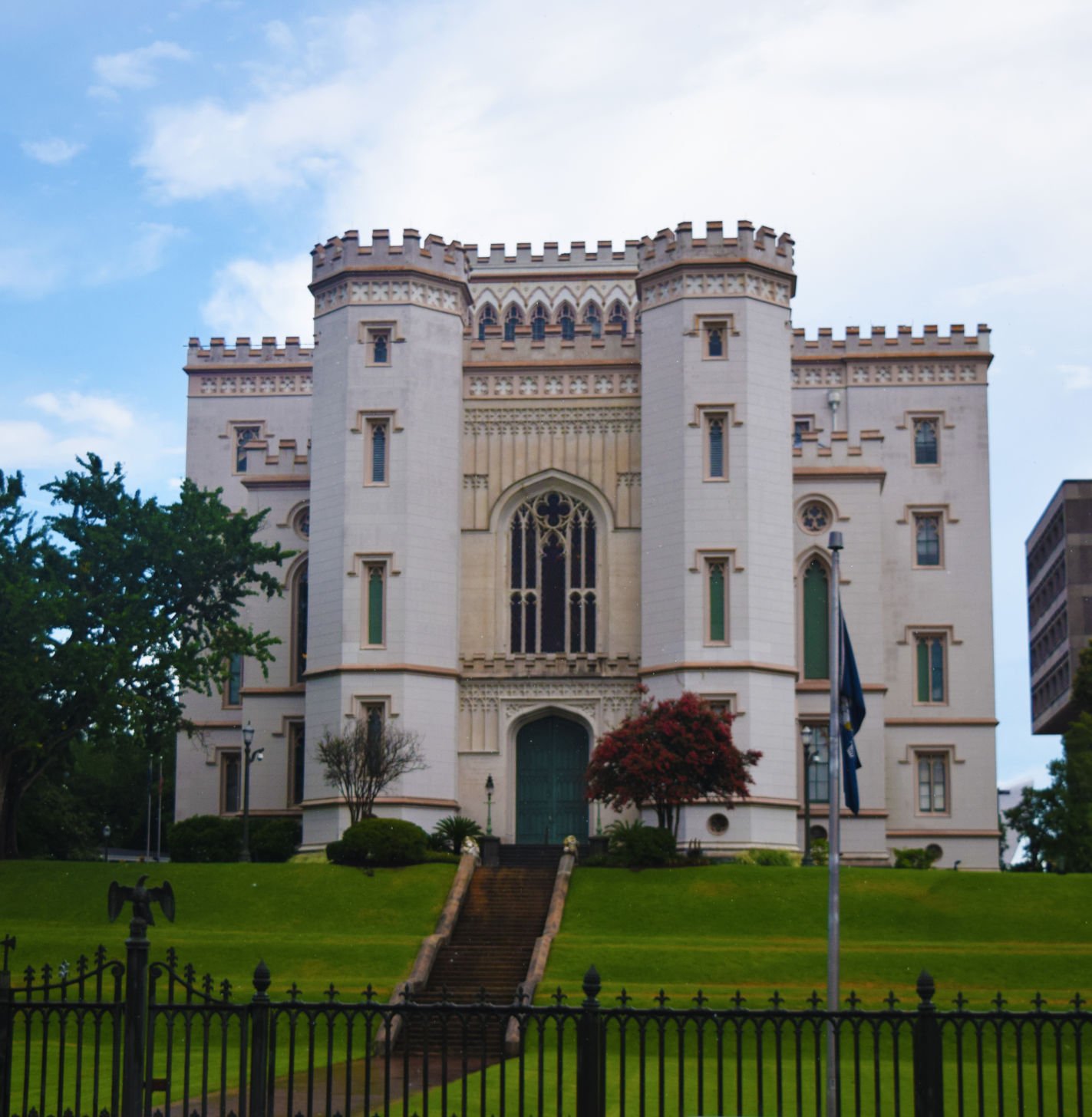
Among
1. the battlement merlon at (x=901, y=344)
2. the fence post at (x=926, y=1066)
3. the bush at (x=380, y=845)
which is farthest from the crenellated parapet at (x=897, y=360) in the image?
the fence post at (x=926, y=1066)

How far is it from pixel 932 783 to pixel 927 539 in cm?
813

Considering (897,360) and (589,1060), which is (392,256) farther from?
(589,1060)

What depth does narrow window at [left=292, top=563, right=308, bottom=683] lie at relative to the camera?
54.7 meters

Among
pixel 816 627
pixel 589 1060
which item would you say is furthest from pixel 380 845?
pixel 589 1060

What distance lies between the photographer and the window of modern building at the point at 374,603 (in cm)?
4931

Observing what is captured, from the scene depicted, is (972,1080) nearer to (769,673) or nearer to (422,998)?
(422,998)

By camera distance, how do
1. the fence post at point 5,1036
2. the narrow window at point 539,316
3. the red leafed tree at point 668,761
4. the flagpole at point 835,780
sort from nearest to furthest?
the fence post at point 5,1036, the flagpole at point 835,780, the red leafed tree at point 668,761, the narrow window at point 539,316

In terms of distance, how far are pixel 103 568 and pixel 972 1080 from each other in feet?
94.8

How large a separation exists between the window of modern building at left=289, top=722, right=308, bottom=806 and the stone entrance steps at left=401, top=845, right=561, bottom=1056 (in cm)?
1168

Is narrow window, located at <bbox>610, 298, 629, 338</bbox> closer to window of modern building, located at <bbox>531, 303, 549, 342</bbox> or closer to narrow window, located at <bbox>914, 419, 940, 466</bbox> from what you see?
window of modern building, located at <bbox>531, 303, 549, 342</bbox>

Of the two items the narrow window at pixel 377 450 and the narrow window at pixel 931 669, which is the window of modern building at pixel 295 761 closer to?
the narrow window at pixel 377 450

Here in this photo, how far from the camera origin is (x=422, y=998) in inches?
1228

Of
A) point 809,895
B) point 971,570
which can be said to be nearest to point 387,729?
point 809,895

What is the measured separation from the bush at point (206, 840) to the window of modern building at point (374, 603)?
283 inches
